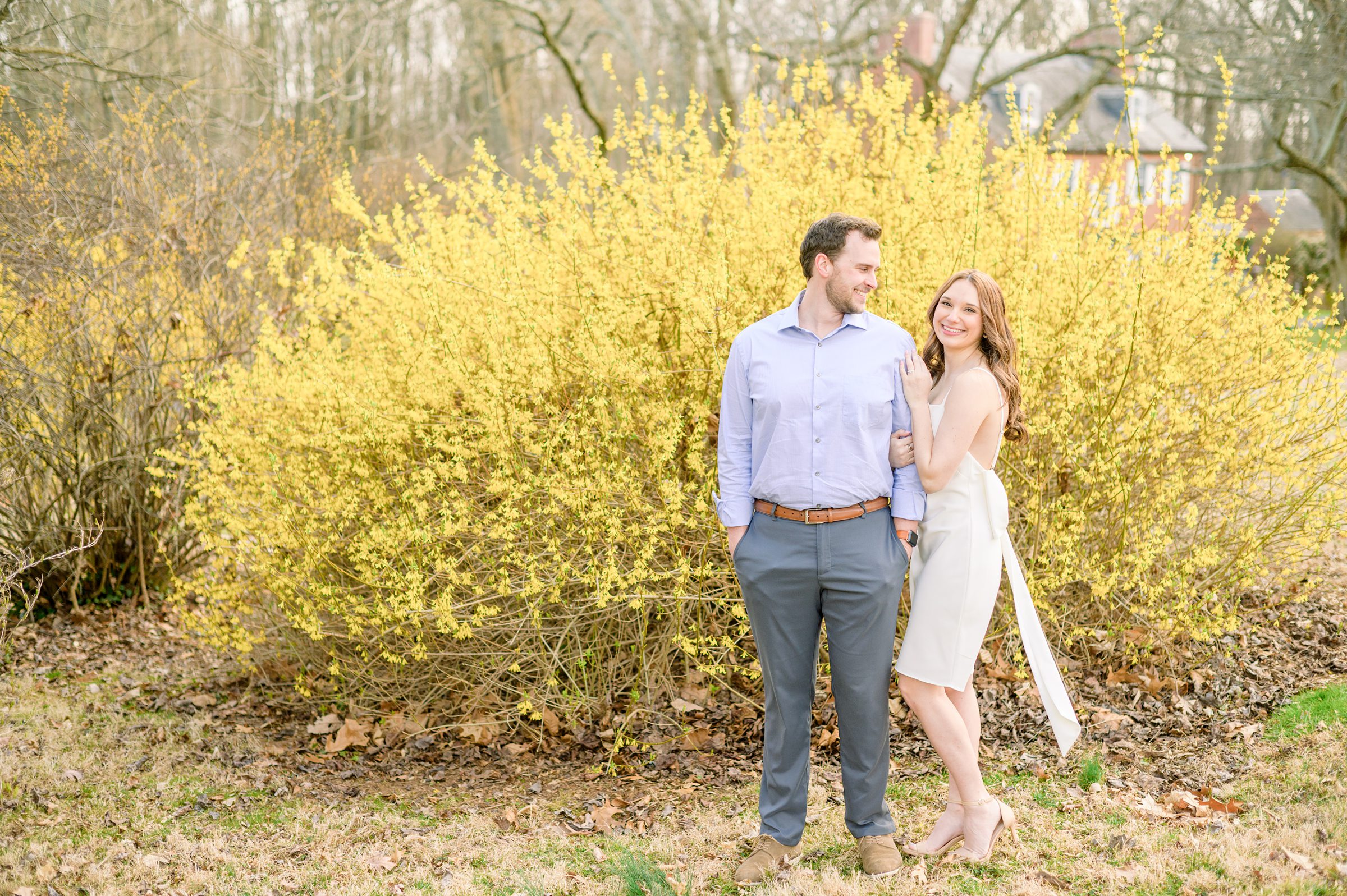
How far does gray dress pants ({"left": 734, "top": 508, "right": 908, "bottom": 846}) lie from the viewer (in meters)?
2.83

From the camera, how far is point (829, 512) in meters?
2.82

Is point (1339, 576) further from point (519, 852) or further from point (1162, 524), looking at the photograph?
point (519, 852)

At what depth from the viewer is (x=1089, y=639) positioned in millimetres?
4695

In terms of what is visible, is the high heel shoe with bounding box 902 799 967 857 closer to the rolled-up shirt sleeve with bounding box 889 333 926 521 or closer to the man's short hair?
the rolled-up shirt sleeve with bounding box 889 333 926 521

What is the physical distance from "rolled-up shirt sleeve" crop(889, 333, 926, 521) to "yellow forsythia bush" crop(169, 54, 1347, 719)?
1.07m

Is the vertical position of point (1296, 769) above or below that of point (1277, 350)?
below

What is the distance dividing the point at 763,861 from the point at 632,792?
1.10m

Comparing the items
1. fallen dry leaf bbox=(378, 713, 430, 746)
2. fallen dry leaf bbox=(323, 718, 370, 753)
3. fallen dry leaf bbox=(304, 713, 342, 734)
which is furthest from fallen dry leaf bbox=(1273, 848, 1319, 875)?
fallen dry leaf bbox=(304, 713, 342, 734)

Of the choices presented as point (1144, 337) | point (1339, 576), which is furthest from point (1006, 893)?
point (1339, 576)

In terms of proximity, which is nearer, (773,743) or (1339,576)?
(773,743)

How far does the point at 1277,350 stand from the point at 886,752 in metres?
2.74

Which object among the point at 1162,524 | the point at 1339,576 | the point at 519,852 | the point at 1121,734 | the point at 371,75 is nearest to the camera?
the point at 519,852

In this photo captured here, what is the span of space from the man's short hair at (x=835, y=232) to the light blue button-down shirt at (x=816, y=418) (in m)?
0.15

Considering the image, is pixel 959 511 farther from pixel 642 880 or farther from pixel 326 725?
pixel 326 725
